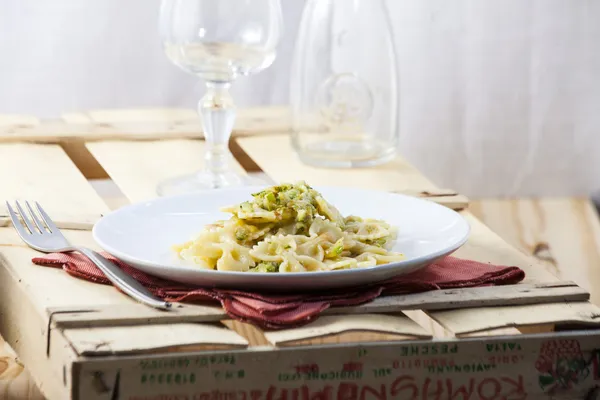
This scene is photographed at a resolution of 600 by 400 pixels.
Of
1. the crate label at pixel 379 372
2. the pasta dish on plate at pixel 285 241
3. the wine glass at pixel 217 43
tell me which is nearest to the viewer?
the crate label at pixel 379 372

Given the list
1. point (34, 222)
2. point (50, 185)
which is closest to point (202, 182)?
point (50, 185)

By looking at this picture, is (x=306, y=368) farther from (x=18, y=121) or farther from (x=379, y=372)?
(x=18, y=121)

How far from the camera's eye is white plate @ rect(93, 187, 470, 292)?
0.82 metres

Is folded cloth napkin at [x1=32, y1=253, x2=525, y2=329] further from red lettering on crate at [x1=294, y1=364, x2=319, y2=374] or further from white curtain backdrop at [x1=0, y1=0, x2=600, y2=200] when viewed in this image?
white curtain backdrop at [x1=0, y1=0, x2=600, y2=200]

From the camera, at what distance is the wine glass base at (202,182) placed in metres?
1.31

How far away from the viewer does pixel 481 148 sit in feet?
7.43

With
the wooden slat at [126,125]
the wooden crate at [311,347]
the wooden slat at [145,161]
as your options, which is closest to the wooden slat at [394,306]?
the wooden crate at [311,347]

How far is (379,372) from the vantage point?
0.79 m

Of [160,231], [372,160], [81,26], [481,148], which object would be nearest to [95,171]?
[372,160]

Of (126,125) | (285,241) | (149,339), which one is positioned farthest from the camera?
(126,125)

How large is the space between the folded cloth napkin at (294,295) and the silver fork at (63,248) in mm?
14

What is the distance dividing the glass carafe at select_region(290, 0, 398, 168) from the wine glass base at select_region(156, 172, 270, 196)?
0.14 m

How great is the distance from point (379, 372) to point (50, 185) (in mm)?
636

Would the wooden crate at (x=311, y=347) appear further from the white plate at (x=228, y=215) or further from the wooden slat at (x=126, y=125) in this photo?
the wooden slat at (x=126, y=125)
